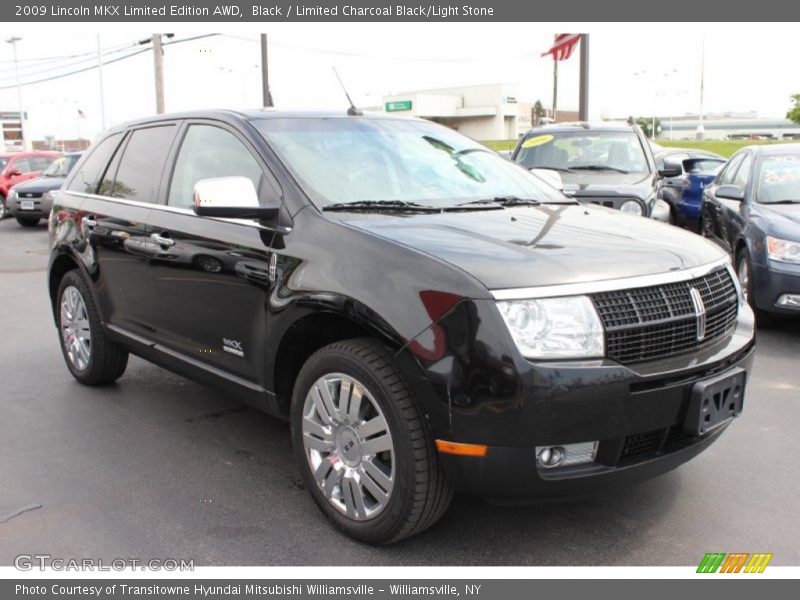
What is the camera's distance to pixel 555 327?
9.02ft

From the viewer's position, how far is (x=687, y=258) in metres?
3.22

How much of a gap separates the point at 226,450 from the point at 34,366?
2.71 m

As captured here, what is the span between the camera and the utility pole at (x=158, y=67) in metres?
25.3

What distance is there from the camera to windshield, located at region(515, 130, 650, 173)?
966 cm

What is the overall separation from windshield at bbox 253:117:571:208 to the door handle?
789mm

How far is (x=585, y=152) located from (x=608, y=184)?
106 centimetres

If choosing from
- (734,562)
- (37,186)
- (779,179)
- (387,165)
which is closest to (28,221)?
(37,186)

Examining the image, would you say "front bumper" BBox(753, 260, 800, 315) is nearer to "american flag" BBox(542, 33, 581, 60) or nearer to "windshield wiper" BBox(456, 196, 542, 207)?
"windshield wiper" BBox(456, 196, 542, 207)

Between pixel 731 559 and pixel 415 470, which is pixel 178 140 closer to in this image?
pixel 415 470

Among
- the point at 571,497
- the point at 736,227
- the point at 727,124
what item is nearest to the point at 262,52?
the point at 736,227

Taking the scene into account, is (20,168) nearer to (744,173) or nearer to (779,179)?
(744,173)

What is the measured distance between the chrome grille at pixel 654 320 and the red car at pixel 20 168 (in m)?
20.1

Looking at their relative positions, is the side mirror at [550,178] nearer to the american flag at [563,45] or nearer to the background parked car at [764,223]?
the background parked car at [764,223]

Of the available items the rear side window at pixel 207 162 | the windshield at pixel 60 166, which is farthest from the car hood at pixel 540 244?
the windshield at pixel 60 166
